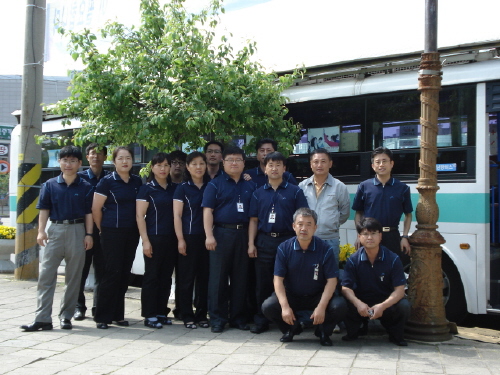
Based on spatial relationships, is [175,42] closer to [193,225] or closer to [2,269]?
[193,225]

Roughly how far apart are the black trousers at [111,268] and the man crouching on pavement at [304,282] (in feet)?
5.95

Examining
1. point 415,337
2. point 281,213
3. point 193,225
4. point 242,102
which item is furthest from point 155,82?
point 415,337

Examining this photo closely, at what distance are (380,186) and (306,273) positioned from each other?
1295mm

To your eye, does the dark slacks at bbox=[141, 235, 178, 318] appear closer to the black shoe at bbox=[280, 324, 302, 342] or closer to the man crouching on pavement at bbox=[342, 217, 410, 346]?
the black shoe at bbox=[280, 324, 302, 342]

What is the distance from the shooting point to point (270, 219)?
244 inches

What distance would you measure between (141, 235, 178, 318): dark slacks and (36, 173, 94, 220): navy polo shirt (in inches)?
33.8

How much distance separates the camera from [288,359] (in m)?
5.21

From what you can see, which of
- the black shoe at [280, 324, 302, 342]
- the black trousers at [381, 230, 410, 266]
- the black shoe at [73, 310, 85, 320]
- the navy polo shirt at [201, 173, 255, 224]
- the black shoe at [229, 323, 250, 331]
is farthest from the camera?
the black shoe at [73, 310, 85, 320]

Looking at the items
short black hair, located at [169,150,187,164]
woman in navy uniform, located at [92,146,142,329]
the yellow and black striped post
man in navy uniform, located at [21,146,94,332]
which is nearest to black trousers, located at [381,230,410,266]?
short black hair, located at [169,150,187,164]

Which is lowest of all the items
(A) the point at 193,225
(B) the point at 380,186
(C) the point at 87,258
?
(C) the point at 87,258

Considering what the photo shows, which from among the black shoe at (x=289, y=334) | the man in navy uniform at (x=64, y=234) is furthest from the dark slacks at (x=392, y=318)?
the man in navy uniform at (x=64, y=234)

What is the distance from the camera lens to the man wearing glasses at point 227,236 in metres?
6.32

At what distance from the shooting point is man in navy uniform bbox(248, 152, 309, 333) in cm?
618

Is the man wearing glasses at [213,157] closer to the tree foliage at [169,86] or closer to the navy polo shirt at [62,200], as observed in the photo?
the tree foliage at [169,86]
